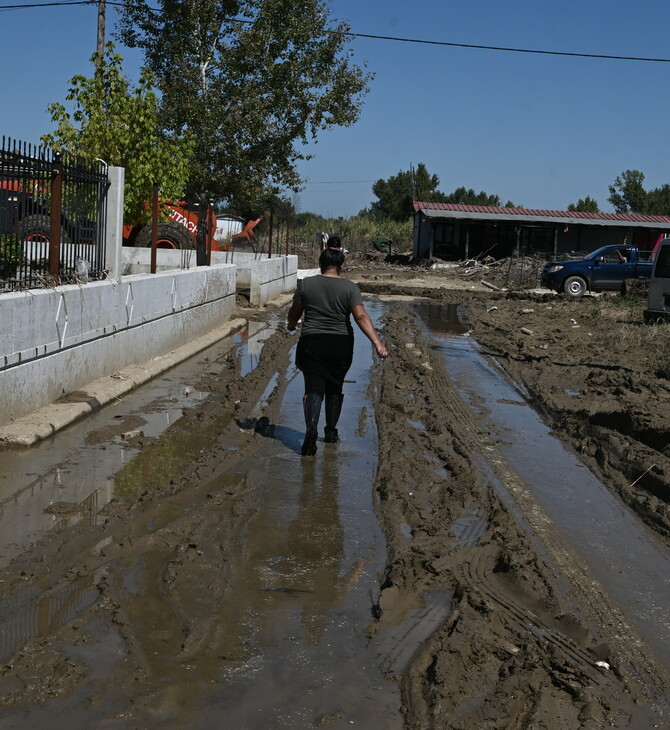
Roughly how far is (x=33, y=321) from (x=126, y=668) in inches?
214

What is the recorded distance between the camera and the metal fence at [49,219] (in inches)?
357

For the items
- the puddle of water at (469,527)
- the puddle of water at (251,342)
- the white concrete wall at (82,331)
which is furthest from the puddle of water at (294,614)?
the puddle of water at (251,342)

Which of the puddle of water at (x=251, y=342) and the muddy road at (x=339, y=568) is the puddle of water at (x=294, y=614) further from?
the puddle of water at (x=251, y=342)

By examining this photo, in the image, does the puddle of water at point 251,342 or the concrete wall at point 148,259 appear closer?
A: the puddle of water at point 251,342

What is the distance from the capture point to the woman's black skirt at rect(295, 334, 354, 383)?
8.05m

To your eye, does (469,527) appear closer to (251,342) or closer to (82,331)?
(82,331)

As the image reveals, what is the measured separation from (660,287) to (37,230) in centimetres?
1441

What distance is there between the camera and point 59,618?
175 inches

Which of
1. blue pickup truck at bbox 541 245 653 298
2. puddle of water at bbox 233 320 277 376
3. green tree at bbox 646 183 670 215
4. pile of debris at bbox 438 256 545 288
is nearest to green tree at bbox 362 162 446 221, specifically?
green tree at bbox 646 183 670 215

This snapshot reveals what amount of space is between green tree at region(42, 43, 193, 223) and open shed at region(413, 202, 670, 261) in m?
32.8

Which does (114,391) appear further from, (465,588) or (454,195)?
(454,195)

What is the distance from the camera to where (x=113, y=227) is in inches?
457

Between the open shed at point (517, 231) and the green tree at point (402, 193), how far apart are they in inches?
1115

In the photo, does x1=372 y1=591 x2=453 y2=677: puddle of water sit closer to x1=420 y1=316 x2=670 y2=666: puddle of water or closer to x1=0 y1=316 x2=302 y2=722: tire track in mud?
x1=0 y1=316 x2=302 y2=722: tire track in mud
